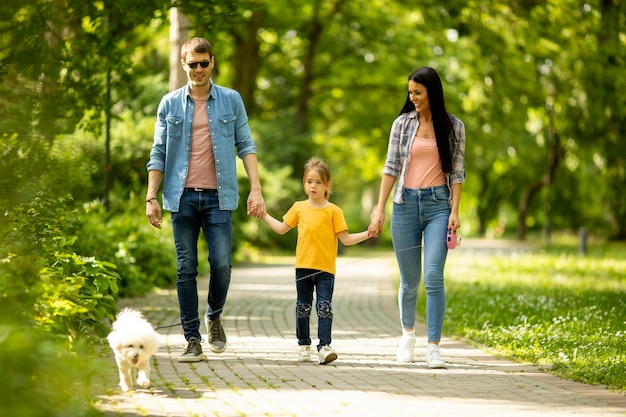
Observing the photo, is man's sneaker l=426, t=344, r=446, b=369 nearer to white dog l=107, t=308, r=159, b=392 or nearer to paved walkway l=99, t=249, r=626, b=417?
paved walkway l=99, t=249, r=626, b=417

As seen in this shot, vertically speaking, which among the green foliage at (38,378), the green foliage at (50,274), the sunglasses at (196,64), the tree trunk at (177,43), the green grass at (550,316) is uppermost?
the tree trunk at (177,43)

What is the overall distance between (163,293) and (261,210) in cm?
684

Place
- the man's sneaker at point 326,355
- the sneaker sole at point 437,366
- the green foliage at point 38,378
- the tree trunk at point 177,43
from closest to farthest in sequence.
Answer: the green foliage at point 38,378 < the sneaker sole at point 437,366 < the man's sneaker at point 326,355 < the tree trunk at point 177,43

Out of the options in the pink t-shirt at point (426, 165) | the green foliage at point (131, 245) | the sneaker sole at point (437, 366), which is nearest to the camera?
the sneaker sole at point (437, 366)

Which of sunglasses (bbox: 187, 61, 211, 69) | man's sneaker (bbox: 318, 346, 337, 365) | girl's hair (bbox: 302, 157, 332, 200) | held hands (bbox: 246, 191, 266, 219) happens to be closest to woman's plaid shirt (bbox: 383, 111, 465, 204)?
girl's hair (bbox: 302, 157, 332, 200)

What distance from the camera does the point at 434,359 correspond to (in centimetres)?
732

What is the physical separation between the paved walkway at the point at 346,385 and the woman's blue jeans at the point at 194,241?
44 centimetres

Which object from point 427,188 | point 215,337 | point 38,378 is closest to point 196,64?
point 427,188

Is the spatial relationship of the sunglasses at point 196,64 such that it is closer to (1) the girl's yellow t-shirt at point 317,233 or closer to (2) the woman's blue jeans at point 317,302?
(1) the girl's yellow t-shirt at point 317,233

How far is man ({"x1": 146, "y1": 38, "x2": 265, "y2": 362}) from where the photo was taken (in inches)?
293

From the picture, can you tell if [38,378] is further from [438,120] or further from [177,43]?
[177,43]

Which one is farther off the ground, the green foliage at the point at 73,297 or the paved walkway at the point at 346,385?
the green foliage at the point at 73,297

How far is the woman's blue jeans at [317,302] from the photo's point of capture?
24.8ft

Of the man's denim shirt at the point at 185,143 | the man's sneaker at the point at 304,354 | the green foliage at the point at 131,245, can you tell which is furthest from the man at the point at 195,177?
the green foliage at the point at 131,245
